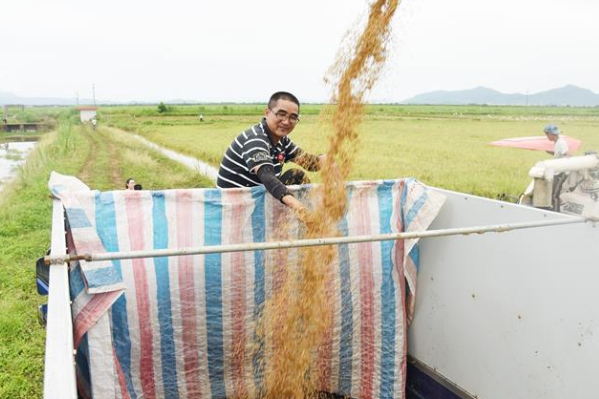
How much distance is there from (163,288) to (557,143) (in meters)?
5.20

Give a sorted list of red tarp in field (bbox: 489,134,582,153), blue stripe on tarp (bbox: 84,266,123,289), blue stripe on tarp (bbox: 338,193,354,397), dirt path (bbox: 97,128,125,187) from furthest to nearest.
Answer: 1. dirt path (bbox: 97,128,125,187)
2. red tarp in field (bbox: 489,134,582,153)
3. blue stripe on tarp (bbox: 338,193,354,397)
4. blue stripe on tarp (bbox: 84,266,123,289)

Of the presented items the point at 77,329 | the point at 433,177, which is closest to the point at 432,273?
the point at 77,329

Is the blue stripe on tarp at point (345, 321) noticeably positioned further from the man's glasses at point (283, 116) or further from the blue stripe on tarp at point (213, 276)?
the blue stripe on tarp at point (213, 276)

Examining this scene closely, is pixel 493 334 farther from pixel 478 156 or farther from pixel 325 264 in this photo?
pixel 478 156

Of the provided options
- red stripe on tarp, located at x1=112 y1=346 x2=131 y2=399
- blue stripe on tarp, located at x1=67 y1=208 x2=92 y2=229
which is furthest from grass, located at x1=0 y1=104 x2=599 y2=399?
blue stripe on tarp, located at x1=67 y1=208 x2=92 y2=229

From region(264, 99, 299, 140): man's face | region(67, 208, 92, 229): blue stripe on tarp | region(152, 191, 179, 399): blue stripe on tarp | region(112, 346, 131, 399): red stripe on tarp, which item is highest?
region(264, 99, 299, 140): man's face

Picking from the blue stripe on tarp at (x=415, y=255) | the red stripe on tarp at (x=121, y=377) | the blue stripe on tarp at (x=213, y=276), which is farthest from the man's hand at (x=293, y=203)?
the red stripe on tarp at (x=121, y=377)

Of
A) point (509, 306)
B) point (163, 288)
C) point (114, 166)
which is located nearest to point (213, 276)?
point (163, 288)

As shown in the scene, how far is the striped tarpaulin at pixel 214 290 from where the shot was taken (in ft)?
6.34

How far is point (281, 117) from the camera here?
7.76ft

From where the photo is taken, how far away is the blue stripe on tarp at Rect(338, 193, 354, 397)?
2379 millimetres

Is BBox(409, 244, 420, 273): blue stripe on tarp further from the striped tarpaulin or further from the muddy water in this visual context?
the muddy water

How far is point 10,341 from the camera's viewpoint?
308cm

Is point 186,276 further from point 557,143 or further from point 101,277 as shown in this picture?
point 557,143
